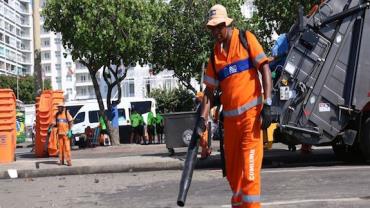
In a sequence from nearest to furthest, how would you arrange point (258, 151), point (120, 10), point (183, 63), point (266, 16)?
point (258, 151) → point (120, 10) → point (266, 16) → point (183, 63)

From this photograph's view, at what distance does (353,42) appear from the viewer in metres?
11.0

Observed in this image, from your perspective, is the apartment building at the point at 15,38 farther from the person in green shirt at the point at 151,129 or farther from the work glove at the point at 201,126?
the work glove at the point at 201,126

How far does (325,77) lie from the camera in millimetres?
10898

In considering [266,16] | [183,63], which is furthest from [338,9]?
[183,63]

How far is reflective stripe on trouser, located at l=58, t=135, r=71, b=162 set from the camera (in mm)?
13448

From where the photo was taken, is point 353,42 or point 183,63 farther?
point 183,63

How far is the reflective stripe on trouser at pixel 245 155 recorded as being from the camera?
5.09 metres

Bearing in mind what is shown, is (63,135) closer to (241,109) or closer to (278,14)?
(241,109)

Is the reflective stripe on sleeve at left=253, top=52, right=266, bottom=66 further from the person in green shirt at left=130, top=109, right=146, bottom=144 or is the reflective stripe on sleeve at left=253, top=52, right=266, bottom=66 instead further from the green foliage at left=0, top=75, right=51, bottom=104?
the green foliage at left=0, top=75, right=51, bottom=104

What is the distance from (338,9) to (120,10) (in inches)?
529

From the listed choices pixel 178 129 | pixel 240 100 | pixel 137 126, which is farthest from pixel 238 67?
pixel 137 126

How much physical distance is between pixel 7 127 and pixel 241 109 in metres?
11.5

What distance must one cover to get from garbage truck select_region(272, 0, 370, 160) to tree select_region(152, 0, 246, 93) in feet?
72.4

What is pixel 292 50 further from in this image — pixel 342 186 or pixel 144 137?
pixel 144 137
